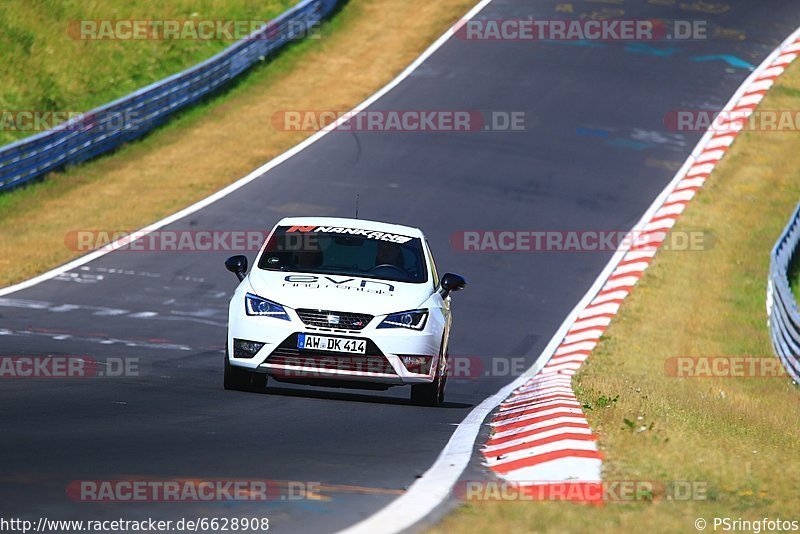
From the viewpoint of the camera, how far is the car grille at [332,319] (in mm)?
11719

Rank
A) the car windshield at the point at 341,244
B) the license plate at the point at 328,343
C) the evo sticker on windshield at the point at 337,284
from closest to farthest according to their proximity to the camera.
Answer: the license plate at the point at 328,343 → the evo sticker on windshield at the point at 337,284 → the car windshield at the point at 341,244

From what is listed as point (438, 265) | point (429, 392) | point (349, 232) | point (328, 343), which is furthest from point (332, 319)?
point (438, 265)

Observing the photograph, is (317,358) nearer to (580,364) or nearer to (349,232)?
(349,232)

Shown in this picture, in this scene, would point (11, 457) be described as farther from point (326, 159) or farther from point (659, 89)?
point (659, 89)

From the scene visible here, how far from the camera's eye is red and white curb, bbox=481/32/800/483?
344 inches

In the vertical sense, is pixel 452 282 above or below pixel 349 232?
below

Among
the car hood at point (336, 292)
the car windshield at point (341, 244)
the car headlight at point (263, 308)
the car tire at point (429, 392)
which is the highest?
the car windshield at point (341, 244)

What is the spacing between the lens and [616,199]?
27469 mm

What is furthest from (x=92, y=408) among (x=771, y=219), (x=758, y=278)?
(x=771, y=219)

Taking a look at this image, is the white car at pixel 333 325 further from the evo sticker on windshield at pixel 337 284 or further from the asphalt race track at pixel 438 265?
the asphalt race track at pixel 438 265

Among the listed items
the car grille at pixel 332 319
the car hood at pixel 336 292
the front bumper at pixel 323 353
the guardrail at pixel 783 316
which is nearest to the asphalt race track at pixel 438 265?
the front bumper at pixel 323 353

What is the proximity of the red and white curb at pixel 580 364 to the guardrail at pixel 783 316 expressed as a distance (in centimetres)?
232

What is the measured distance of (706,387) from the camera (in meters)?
18.5

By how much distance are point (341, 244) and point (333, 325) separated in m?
1.39
